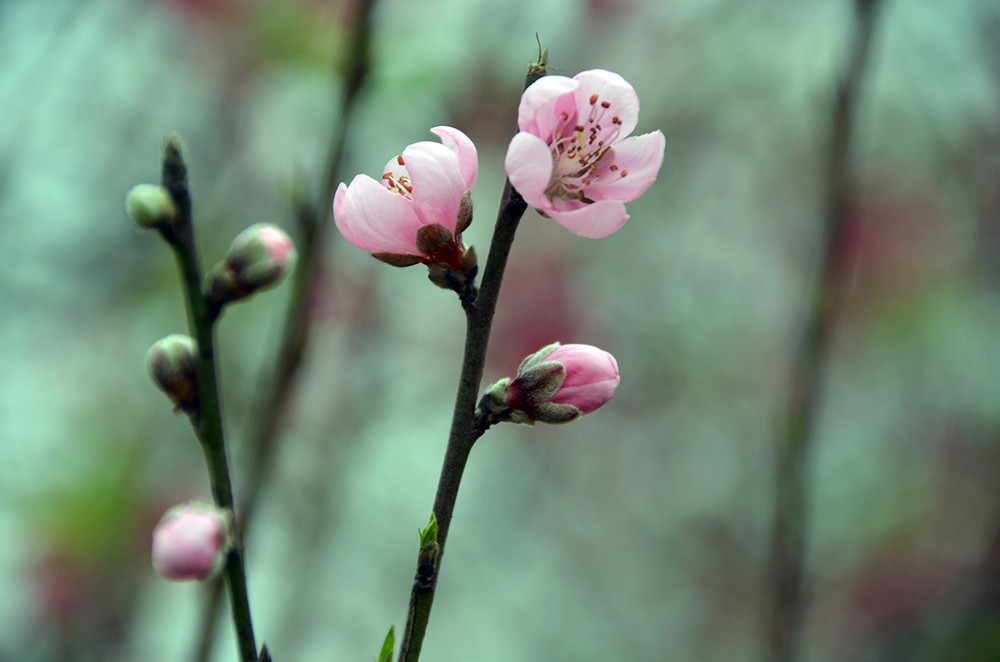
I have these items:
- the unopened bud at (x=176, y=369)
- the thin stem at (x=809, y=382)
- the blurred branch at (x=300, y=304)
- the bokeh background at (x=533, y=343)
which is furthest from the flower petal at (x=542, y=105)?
the bokeh background at (x=533, y=343)

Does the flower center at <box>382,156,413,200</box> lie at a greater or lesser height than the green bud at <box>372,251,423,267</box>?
greater

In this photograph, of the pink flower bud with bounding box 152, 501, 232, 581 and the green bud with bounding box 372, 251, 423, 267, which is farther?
the green bud with bounding box 372, 251, 423, 267

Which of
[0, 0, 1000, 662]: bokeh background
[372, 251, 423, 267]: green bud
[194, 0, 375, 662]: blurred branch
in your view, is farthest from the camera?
[0, 0, 1000, 662]: bokeh background

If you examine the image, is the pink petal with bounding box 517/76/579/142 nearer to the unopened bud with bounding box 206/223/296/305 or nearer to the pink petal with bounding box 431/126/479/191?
the pink petal with bounding box 431/126/479/191

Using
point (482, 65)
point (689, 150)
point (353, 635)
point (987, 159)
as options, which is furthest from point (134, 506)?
point (987, 159)

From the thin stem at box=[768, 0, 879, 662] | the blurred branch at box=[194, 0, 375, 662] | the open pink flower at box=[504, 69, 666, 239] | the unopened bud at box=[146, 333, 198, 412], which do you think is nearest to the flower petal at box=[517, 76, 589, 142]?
the open pink flower at box=[504, 69, 666, 239]

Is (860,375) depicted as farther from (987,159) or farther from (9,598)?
(9,598)

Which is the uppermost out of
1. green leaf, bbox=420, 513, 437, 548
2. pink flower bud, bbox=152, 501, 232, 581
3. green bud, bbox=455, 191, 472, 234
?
green bud, bbox=455, 191, 472, 234
